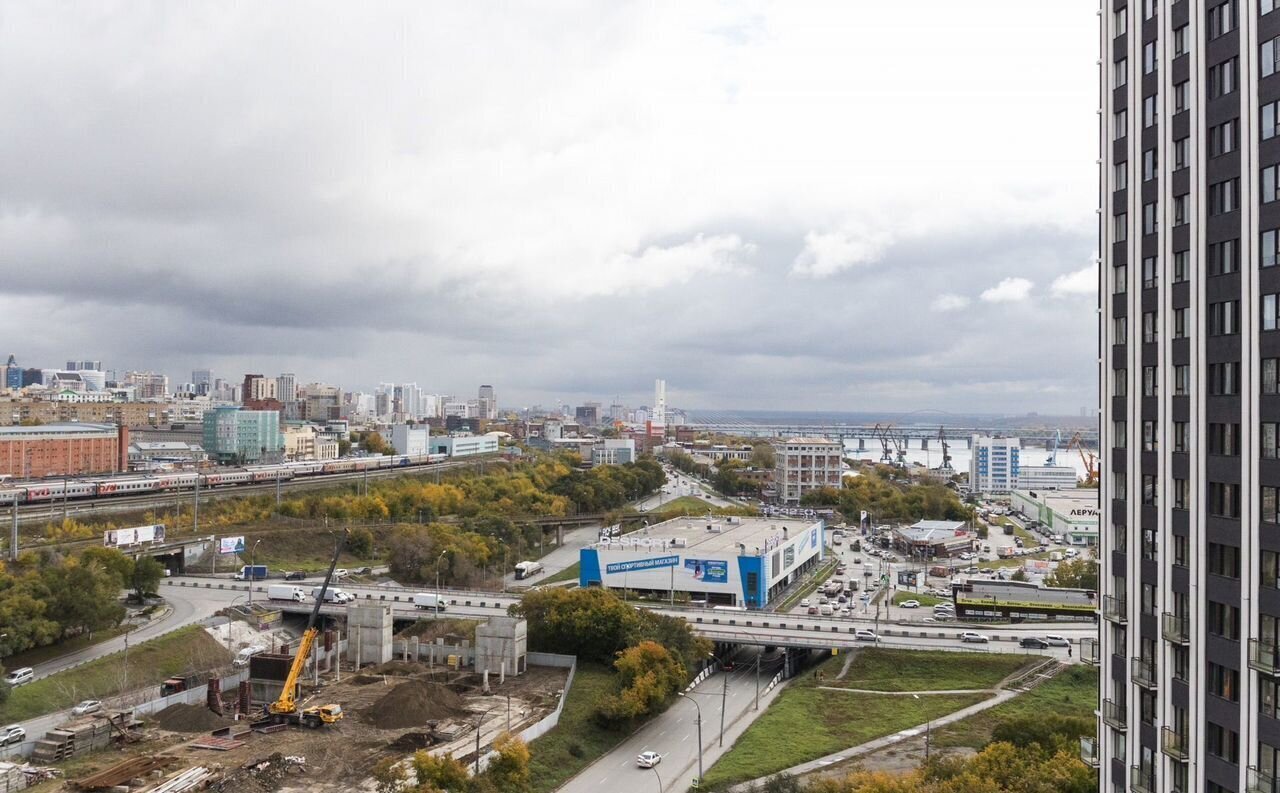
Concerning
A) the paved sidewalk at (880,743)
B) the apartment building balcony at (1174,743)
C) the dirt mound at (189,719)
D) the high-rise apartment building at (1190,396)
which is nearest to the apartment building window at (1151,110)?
the high-rise apartment building at (1190,396)

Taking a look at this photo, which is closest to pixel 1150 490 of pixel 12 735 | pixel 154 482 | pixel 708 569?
pixel 12 735

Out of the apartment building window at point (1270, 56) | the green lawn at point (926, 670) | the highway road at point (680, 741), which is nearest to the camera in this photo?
the apartment building window at point (1270, 56)

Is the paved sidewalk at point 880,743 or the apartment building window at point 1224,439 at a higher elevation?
the apartment building window at point 1224,439

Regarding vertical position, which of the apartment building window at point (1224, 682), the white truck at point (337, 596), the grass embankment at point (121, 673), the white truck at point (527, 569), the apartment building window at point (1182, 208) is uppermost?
the apartment building window at point (1182, 208)

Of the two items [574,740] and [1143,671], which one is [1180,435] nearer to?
[1143,671]

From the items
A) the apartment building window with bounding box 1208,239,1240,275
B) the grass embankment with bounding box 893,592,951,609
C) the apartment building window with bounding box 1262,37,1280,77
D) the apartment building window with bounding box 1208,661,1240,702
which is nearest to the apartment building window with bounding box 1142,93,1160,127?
the apartment building window with bounding box 1262,37,1280,77

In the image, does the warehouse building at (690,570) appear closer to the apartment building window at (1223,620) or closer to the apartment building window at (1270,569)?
the apartment building window at (1223,620)

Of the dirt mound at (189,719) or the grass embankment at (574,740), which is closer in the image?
the grass embankment at (574,740)

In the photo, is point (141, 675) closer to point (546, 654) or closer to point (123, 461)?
point (546, 654)

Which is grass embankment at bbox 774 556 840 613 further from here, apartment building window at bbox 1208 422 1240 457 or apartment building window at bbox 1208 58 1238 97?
apartment building window at bbox 1208 58 1238 97
